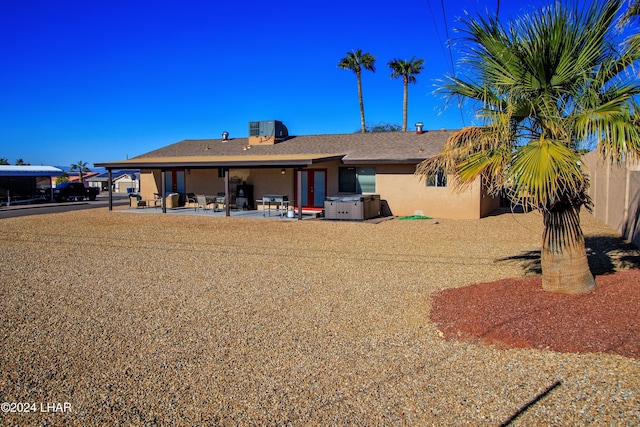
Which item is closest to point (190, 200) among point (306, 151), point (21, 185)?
point (306, 151)

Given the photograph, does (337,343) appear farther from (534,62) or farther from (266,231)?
(266,231)

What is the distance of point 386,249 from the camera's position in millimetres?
12523

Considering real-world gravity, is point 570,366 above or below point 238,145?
below

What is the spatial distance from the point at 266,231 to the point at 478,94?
10.4 meters

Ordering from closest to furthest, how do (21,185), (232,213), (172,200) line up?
(232,213)
(172,200)
(21,185)

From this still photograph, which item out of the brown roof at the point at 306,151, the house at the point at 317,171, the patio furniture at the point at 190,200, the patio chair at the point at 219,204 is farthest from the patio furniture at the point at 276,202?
the patio furniture at the point at 190,200

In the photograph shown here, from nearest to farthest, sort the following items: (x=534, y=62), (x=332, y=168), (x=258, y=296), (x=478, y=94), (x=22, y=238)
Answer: (x=534, y=62), (x=478, y=94), (x=258, y=296), (x=22, y=238), (x=332, y=168)

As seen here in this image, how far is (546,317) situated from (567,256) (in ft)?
4.09

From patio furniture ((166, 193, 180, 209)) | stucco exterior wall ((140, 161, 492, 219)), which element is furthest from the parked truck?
stucco exterior wall ((140, 161, 492, 219))

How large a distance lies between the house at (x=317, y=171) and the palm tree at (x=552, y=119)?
11361 mm

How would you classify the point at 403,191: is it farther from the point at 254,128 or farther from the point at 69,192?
the point at 69,192

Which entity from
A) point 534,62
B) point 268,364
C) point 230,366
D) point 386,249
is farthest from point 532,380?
point 386,249

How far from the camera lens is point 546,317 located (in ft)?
19.7

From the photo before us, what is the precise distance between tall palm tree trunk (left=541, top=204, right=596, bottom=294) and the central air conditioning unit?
21.3 m
